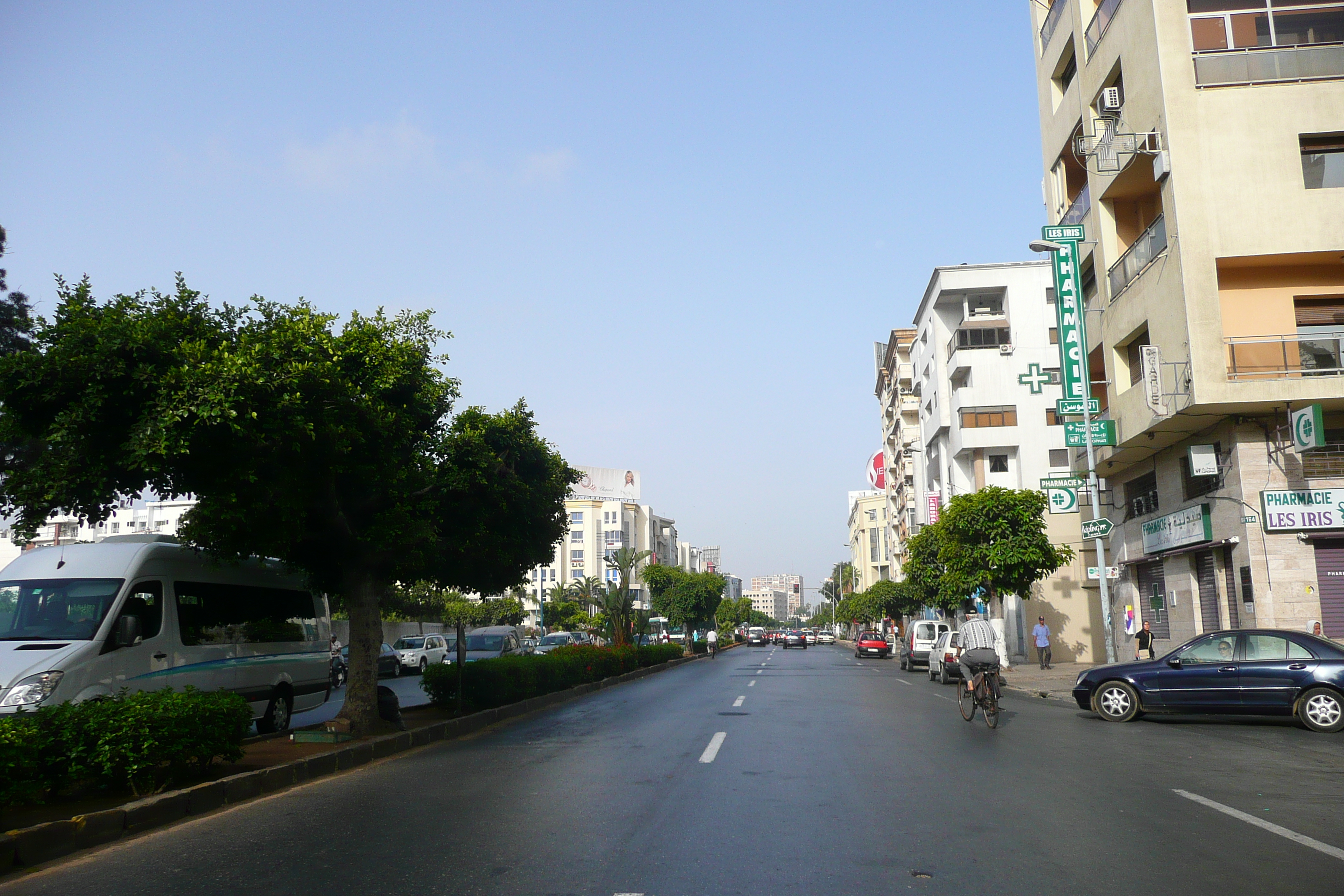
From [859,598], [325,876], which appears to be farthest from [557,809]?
[859,598]

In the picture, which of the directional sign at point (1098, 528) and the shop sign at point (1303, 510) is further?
the directional sign at point (1098, 528)

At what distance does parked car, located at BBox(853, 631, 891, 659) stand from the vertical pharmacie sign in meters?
29.3

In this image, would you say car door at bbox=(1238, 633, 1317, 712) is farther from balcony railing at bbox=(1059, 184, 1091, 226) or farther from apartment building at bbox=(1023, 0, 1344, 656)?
balcony railing at bbox=(1059, 184, 1091, 226)

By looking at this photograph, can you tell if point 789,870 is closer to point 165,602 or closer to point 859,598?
point 165,602

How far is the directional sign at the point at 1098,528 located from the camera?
73.3ft

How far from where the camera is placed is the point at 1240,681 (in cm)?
1365

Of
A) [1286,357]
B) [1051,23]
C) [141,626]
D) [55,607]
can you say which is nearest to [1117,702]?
[1286,357]

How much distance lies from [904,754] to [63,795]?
8.26 meters

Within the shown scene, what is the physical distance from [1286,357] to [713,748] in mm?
15735

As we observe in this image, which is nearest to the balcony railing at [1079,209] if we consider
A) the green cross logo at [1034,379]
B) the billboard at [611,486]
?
the green cross logo at [1034,379]

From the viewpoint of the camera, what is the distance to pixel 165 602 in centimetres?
1202

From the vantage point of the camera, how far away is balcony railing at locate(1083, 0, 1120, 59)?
79.7ft

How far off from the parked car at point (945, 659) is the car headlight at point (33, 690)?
17.6 m

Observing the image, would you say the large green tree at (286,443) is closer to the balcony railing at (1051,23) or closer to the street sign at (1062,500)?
the street sign at (1062,500)
